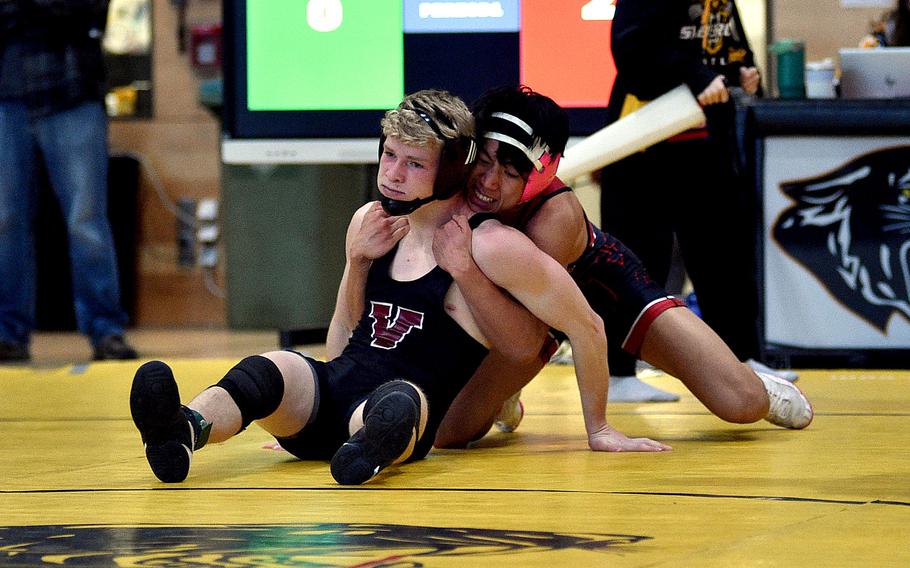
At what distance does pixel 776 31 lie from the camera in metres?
6.75

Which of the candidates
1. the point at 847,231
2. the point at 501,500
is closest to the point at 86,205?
the point at 847,231

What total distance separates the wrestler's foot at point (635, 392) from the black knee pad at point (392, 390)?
4.38 ft

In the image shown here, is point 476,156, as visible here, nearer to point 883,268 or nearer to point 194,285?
point 883,268

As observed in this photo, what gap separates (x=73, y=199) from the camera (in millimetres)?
4812

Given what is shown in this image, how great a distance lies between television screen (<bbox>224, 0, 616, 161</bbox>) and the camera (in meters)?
4.90

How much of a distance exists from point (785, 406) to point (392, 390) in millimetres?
1023

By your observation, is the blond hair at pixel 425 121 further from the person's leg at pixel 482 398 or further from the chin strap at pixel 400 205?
the person's leg at pixel 482 398

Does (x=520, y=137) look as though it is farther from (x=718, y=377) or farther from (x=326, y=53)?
(x=326, y=53)

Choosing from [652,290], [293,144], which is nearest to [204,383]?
[293,144]

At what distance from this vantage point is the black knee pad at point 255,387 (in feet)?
7.68

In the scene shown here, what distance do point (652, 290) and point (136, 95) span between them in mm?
4857

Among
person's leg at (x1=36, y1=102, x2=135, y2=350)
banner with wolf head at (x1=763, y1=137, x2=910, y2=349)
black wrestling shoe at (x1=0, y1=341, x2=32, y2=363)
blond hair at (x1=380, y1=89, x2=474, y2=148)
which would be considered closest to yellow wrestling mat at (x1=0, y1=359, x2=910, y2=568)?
blond hair at (x1=380, y1=89, x2=474, y2=148)

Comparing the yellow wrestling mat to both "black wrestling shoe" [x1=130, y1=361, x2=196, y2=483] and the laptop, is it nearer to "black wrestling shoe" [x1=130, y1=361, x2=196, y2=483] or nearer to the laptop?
"black wrestling shoe" [x1=130, y1=361, x2=196, y2=483]

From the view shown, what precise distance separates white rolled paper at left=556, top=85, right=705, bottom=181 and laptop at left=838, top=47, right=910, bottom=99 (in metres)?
1.09
